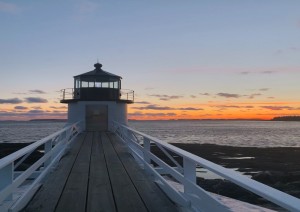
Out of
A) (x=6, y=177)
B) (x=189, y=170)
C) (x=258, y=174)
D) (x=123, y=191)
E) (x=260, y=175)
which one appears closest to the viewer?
(x=189, y=170)

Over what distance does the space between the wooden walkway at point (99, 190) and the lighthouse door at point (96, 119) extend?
16.2m

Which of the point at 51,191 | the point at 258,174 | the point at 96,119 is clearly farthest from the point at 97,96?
the point at 51,191

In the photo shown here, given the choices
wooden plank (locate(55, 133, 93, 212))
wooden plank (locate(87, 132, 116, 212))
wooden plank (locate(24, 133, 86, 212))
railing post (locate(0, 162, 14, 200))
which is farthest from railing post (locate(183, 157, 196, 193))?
railing post (locate(0, 162, 14, 200))

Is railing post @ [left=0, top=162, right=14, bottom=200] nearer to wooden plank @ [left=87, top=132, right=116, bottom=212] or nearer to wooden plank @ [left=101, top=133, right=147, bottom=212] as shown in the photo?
wooden plank @ [left=87, top=132, right=116, bottom=212]

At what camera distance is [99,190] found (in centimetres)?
618

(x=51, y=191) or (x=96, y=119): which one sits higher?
(x=96, y=119)

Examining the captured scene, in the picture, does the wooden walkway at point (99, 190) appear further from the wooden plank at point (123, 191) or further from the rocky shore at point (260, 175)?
the rocky shore at point (260, 175)

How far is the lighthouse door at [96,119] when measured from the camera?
84.9 feet

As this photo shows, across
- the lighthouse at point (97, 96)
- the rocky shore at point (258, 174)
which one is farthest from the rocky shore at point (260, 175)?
the lighthouse at point (97, 96)

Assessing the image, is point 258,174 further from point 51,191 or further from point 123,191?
point 51,191

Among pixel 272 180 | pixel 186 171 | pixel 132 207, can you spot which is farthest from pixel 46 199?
pixel 272 180

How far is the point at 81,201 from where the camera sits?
5.34 m

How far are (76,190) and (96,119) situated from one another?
22.9 meters

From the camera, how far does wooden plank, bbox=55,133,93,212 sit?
5.05m
